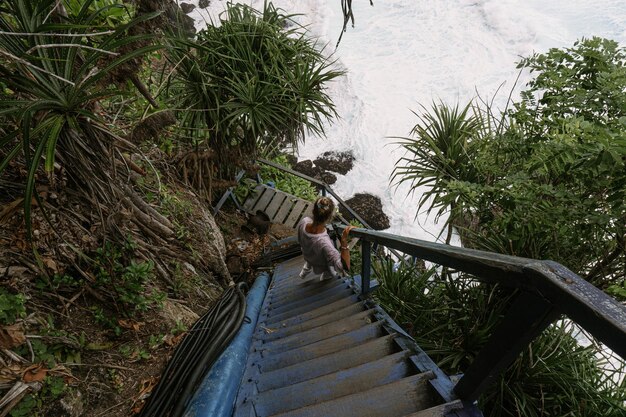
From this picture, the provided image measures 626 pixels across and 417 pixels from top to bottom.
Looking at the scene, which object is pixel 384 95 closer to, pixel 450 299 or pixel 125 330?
pixel 450 299

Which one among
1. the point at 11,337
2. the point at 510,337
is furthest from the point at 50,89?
the point at 510,337

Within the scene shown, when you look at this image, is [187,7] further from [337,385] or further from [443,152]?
[337,385]

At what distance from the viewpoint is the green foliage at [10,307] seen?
149cm

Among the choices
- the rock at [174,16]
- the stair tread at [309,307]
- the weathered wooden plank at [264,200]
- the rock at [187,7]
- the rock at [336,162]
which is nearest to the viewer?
the rock at [174,16]

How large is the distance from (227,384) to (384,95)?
34.4ft

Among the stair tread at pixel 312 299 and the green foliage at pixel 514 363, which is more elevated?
the green foliage at pixel 514 363

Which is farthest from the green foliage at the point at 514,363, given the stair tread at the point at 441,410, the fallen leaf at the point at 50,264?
the fallen leaf at the point at 50,264

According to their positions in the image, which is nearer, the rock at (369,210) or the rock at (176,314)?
the rock at (176,314)

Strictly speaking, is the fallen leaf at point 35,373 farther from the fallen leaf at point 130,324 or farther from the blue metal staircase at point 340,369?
the blue metal staircase at point 340,369

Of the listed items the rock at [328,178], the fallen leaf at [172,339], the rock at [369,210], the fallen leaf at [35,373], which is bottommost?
the fallen leaf at [35,373]

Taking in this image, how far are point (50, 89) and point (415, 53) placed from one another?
1223 cm

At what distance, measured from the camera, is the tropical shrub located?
335 cm

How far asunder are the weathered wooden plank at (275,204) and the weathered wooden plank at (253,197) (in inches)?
11.2

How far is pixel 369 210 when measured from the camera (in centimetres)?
774
